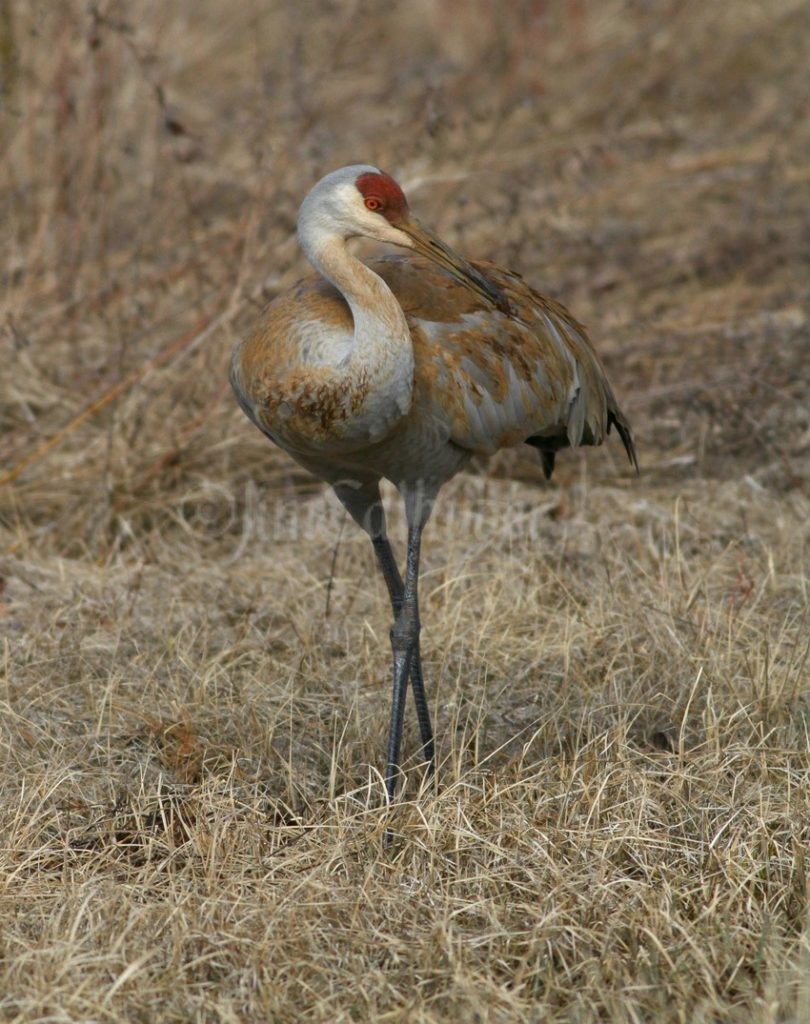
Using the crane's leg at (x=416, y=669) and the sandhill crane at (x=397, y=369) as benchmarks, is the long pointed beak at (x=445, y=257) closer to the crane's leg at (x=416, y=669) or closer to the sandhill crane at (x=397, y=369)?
the sandhill crane at (x=397, y=369)

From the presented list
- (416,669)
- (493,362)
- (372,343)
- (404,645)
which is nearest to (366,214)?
(372,343)

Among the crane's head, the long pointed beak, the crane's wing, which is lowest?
the crane's wing

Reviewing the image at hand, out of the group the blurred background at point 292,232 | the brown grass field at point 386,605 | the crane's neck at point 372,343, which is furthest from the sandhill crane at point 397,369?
the blurred background at point 292,232

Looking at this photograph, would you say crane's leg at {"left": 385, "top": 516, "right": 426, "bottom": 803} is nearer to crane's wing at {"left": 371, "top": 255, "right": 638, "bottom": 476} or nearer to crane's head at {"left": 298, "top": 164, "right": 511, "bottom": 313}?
crane's wing at {"left": 371, "top": 255, "right": 638, "bottom": 476}

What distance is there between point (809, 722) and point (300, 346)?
61.4 inches

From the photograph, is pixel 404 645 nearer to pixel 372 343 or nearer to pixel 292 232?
pixel 372 343

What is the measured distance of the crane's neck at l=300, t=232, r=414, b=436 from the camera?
10.9ft

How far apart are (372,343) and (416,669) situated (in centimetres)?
95

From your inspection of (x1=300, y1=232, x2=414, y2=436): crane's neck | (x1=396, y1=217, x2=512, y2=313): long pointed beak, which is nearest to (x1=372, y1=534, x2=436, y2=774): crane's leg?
(x1=300, y1=232, x2=414, y2=436): crane's neck

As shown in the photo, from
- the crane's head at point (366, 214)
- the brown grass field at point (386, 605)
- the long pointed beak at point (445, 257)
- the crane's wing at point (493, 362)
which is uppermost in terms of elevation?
the crane's head at point (366, 214)

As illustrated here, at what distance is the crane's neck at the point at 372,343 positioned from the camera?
332 centimetres

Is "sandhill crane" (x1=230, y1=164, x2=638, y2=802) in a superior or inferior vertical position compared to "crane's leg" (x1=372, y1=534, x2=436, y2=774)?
superior

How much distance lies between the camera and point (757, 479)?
5539 millimetres

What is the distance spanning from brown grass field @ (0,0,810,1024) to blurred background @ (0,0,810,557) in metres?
0.03
